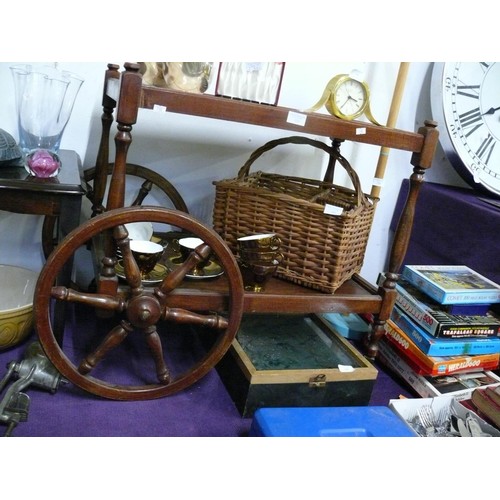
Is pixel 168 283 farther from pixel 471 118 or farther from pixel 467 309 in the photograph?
pixel 471 118

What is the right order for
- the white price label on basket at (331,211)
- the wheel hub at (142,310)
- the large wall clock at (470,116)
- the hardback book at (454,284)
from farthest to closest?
the large wall clock at (470,116) → the hardback book at (454,284) → the white price label on basket at (331,211) → the wheel hub at (142,310)

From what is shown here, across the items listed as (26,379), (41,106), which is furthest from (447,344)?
(41,106)

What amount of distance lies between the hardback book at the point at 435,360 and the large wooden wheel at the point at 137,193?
801mm

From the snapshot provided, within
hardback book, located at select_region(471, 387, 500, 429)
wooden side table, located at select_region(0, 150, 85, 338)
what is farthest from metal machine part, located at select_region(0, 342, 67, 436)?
hardback book, located at select_region(471, 387, 500, 429)

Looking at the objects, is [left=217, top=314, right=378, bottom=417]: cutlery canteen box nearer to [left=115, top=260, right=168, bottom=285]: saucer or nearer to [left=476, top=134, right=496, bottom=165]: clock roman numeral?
[left=115, top=260, right=168, bottom=285]: saucer

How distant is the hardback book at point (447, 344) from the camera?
151cm

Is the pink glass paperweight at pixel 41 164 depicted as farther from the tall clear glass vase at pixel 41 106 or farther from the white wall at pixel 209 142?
the white wall at pixel 209 142

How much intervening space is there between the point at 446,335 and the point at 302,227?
0.55 meters

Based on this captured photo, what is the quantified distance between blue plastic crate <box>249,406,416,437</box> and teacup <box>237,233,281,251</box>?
0.39 metres

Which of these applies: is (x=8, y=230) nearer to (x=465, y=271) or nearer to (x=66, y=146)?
(x=66, y=146)

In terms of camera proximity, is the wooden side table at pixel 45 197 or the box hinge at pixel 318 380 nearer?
the wooden side table at pixel 45 197

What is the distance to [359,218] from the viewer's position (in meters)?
1.37

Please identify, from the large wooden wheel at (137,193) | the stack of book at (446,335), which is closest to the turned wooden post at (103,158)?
the large wooden wheel at (137,193)

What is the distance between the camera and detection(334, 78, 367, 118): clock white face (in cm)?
132
